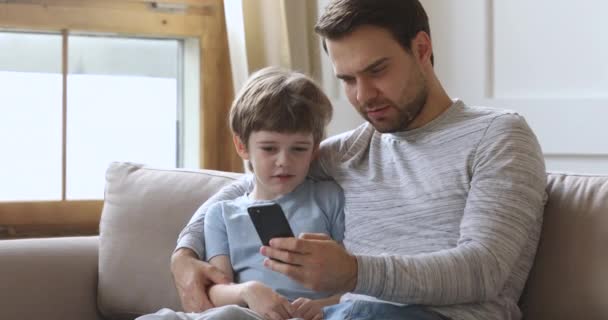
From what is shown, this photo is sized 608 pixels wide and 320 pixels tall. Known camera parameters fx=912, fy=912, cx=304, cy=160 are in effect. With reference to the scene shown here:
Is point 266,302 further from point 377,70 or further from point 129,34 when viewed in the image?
point 129,34

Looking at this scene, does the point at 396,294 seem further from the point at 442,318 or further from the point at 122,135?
the point at 122,135

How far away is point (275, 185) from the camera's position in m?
1.73

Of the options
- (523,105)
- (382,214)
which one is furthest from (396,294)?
(523,105)

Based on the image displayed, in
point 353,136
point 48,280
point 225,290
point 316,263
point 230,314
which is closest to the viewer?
point 316,263

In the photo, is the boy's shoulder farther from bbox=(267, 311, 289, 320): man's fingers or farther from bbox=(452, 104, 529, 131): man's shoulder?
bbox=(452, 104, 529, 131): man's shoulder

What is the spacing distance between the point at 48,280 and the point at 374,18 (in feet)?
3.18

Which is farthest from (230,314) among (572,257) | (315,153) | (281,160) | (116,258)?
(116,258)

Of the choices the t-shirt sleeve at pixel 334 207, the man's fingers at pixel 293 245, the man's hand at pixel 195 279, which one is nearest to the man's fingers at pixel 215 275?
the man's hand at pixel 195 279

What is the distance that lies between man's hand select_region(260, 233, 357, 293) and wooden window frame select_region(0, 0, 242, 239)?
143 cm

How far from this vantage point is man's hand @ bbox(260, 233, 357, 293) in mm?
1316

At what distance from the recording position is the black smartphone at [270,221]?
138 cm

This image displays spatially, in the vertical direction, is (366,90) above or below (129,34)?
below

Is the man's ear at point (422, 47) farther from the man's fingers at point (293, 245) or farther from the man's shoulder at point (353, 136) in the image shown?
the man's fingers at point (293, 245)

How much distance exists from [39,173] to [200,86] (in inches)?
21.5
